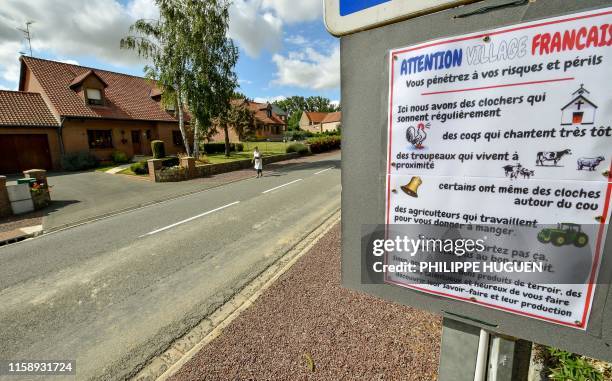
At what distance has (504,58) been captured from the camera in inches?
45.1

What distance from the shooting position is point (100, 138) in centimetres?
2280

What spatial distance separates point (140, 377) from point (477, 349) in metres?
3.26

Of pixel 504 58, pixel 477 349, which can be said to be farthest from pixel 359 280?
pixel 504 58

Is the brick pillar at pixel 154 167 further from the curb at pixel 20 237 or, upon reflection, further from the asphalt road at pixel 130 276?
the curb at pixel 20 237

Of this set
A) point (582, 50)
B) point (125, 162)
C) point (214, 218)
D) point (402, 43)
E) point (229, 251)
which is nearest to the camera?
point (582, 50)

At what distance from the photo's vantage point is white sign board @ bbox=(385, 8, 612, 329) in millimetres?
1032

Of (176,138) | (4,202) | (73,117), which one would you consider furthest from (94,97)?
(4,202)

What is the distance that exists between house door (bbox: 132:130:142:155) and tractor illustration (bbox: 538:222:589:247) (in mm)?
28797

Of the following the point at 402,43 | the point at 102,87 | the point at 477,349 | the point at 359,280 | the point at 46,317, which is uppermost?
the point at 102,87

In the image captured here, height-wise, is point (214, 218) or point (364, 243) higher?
point (364, 243)

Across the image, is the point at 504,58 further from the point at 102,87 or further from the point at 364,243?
the point at 102,87

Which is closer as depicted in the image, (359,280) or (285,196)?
(359,280)

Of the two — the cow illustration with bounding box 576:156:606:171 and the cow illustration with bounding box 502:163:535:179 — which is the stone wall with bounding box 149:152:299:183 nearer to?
the cow illustration with bounding box 502:163:535:179

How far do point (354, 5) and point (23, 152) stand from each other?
26344 mm
